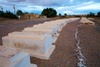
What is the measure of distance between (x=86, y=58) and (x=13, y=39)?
2319mm

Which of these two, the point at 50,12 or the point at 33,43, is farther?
the point at 50,12

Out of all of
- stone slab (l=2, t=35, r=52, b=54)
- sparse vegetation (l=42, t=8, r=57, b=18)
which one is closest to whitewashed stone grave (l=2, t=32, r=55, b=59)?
stone slab (l=2, t=35, r=52, b=54)

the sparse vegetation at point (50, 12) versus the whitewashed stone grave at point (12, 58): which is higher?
the sparse vegetation at point (50, 12)

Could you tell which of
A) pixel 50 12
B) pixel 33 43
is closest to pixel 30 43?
pixel 33 43

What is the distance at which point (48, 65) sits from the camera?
107 inches

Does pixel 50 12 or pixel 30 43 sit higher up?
pixel 50 12

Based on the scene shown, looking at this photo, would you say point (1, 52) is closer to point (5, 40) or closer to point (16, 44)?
point (16, 44)

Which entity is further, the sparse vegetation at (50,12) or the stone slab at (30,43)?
the sparse vegetation at (50,12)

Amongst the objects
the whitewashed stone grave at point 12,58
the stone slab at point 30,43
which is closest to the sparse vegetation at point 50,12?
the stone slab at point 30,43

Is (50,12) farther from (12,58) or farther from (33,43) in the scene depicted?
(12,58)

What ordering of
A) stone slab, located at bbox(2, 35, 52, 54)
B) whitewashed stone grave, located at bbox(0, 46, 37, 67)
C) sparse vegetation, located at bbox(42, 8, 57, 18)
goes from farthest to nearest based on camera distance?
1. sparse vegetation, located at bbox(42, 8, 57, 18)
2. stone slab, located at bbox(2, 35, 52, 54)
3. whitewashed stone grave, located at bbox(0, 46, 37, 67)

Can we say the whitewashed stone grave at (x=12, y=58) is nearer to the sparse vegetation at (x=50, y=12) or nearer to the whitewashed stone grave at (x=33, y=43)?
the whitewashed stone grave at (x=33, y=43)

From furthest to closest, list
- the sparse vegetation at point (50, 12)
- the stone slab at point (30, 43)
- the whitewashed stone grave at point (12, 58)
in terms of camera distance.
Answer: the sparse vegetation at point (50, 12) < the stone slab at point (30, 43) < the whitewashed stone grave at point (12, 58)

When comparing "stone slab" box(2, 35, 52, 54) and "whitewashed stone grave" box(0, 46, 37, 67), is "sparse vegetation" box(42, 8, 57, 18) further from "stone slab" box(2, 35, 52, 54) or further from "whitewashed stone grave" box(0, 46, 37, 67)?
"whitewashed stone grave" box(0, 46, 37, 67)
